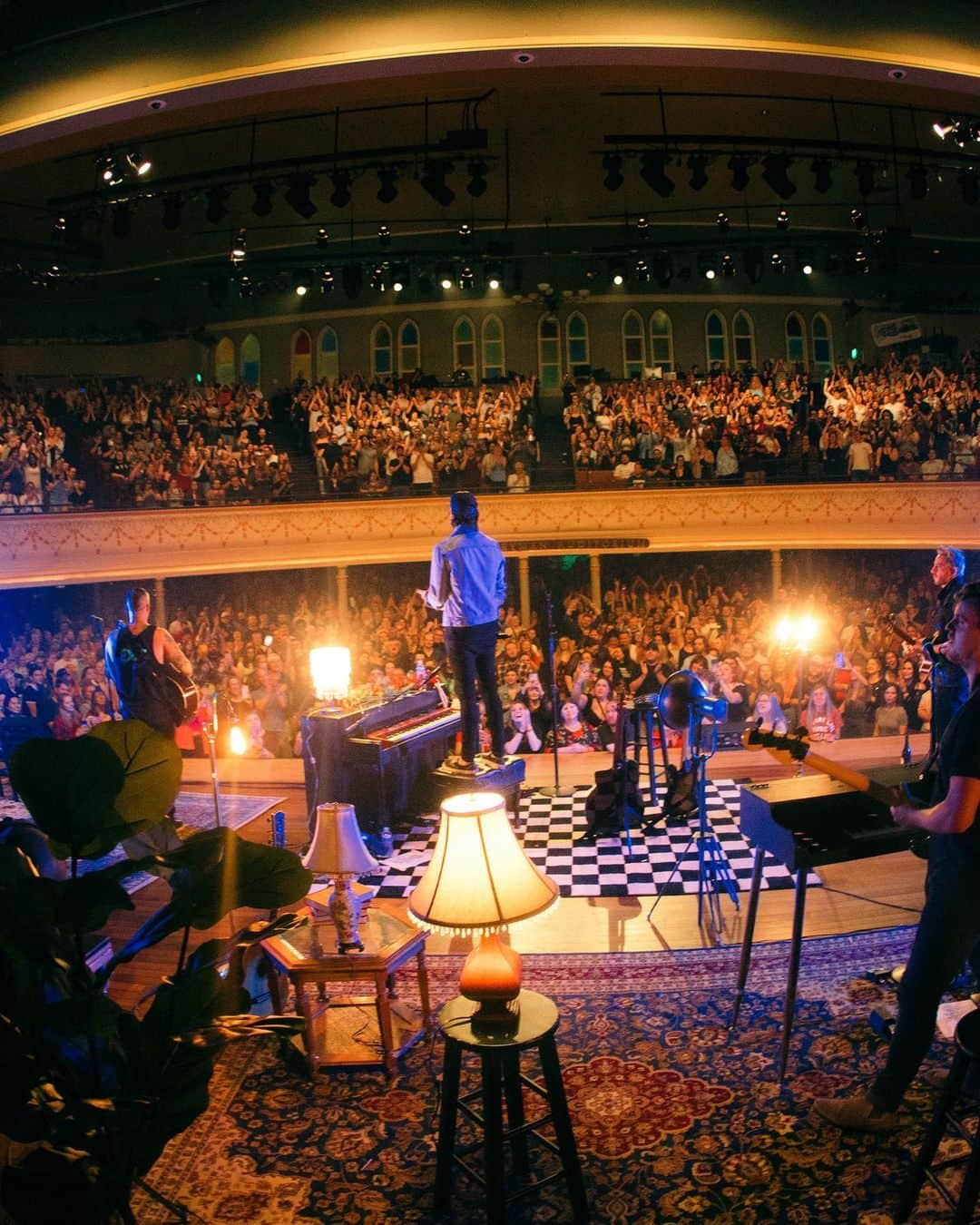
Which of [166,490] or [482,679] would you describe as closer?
[482,679]

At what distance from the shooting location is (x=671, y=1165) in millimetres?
4051

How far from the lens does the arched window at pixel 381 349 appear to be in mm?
19109

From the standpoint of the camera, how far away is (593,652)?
44.5 ft

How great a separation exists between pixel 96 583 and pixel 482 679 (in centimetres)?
801

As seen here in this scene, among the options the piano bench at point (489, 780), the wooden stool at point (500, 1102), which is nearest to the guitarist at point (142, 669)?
the piano bench at point (489, 780)

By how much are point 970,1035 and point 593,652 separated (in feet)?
33.8

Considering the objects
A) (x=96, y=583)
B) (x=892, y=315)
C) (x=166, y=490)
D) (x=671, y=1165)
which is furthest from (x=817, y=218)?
(x=671, y=1165)

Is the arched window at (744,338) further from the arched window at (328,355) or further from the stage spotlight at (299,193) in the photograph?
the stage spotlight at (299,193)

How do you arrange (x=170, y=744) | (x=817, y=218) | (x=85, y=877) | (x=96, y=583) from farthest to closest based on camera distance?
1. (x=817, y=218)
2. (x=96, y=583)
3. (x=170, y=744)
4. (x=85, y=877)

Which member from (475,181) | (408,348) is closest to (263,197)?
(475,181)

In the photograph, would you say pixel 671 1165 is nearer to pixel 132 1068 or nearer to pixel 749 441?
pixel 132 1068

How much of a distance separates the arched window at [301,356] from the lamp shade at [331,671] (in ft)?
37.8

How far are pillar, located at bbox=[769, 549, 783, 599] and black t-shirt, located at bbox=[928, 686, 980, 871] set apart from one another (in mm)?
10359

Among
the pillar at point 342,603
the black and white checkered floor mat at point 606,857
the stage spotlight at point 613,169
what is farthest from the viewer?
the pillar at point 342,603
